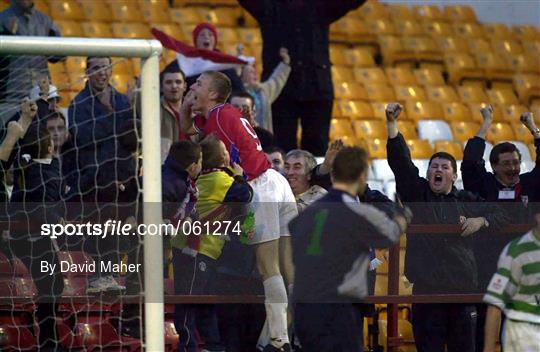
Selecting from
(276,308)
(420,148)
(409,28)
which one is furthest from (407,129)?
(276,308)

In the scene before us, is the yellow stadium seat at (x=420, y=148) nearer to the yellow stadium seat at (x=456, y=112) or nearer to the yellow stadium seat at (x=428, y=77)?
the yellow stadium seat at (x=456, y=112)

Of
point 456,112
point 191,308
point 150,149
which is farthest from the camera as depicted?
point 456,112

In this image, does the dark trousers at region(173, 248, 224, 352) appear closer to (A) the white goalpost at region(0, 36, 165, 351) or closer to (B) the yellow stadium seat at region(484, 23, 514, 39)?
(A) the white goalpost at region(0, 36, 165, 351)

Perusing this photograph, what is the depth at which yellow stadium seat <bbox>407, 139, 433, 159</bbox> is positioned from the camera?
1334 centimetres

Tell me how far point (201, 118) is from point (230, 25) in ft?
22.9

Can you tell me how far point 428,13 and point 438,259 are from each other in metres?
8.66

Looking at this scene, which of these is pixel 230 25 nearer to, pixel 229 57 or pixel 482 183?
pixel 229 57

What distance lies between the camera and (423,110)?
14680mm

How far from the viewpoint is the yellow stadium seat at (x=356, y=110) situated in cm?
1424

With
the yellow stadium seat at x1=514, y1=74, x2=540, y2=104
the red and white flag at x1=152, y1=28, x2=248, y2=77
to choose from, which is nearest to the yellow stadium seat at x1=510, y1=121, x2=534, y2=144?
the yellow stadium seat at x1=514, y1=74, x2=540, y2=104

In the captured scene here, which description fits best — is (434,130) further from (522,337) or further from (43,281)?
(43,281)

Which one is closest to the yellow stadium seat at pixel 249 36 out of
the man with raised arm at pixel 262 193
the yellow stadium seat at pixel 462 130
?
the yellow stadium seat at pixel 462 130

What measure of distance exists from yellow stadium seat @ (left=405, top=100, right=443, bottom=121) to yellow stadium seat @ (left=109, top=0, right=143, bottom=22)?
9.76 ft

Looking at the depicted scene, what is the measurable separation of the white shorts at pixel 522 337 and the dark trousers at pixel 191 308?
1.65m
